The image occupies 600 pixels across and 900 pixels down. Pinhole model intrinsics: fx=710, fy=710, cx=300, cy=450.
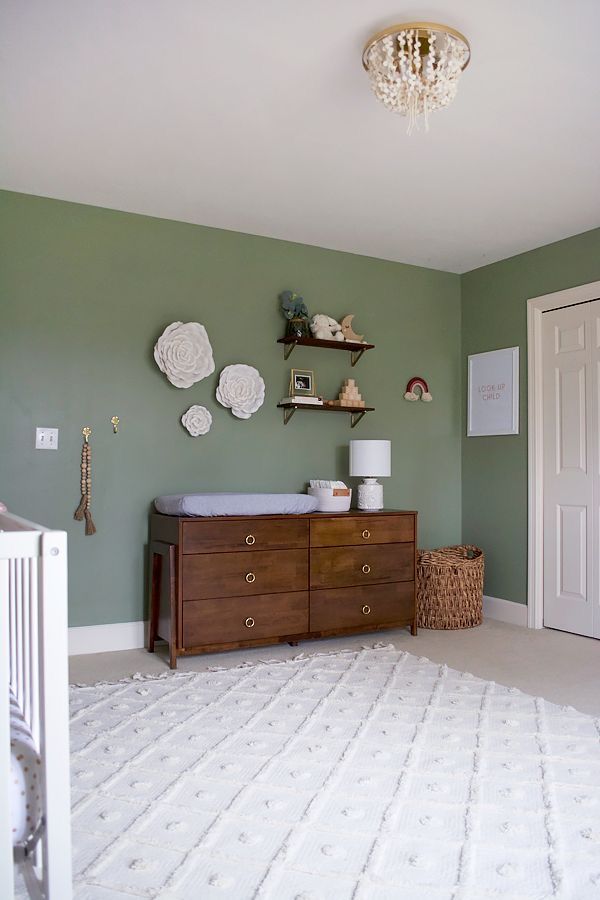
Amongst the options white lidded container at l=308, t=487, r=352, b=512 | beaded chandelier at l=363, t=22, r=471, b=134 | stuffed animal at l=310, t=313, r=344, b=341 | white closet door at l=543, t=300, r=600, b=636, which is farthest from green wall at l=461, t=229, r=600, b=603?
beaded chandelier at l=363, t=22, r=471, b=134

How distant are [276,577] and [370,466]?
2.92 ft

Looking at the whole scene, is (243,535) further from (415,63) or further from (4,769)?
(4,769)

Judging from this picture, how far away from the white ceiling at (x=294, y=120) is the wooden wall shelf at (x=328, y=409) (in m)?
0.99

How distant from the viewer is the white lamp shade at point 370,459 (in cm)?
401

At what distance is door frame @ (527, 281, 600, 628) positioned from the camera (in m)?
4.25

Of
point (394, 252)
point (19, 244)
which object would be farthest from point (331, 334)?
point (19, 244)

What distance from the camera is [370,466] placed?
400 centimetres

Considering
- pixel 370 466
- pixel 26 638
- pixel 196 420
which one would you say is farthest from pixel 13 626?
pixel 370 466

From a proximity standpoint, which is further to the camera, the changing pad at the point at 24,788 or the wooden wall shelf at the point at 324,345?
the wooden wall shelf at the point at 324,345

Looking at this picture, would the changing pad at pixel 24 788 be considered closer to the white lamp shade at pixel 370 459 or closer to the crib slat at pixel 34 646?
the crib slat at pixel 34 646

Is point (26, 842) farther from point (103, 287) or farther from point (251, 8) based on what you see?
point (103, 287)

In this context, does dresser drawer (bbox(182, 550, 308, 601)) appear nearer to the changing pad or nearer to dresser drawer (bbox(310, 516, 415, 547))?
dresser drawer (bbox(310, 516, 415, 547))

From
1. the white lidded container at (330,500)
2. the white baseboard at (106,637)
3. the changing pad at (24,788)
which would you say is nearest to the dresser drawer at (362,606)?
the white lidded container at (330,500)

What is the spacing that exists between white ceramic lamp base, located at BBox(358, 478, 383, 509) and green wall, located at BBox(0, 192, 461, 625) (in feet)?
1.12
